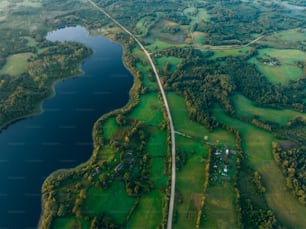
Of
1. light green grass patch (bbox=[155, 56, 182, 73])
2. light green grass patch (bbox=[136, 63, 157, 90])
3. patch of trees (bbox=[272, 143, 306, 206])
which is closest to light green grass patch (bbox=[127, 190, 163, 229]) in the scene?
patch of trees (bbox=[272, 143, 306, 206])

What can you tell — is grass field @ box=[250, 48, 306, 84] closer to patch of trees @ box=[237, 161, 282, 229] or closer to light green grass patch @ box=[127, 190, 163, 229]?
patch of trees @ box=[237, 161, 282, 229]

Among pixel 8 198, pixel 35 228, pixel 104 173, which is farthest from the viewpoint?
pixel 104 173

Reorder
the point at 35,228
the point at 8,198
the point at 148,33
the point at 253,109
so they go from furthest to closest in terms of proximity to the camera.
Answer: the point at 148,33, the point at 253,109, the point at 8,198, the point at 35,228

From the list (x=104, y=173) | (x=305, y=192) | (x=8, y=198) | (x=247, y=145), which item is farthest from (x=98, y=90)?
(x=305, y=192)

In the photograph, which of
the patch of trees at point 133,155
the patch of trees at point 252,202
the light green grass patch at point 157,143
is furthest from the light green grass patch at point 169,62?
the patch of trees at point 252,202

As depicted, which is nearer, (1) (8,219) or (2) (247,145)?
(1) (8,219)

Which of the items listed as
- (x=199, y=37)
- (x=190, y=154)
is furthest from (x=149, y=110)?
(x=199, y=37)

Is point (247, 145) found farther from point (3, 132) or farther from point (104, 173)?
point (3, 132)
